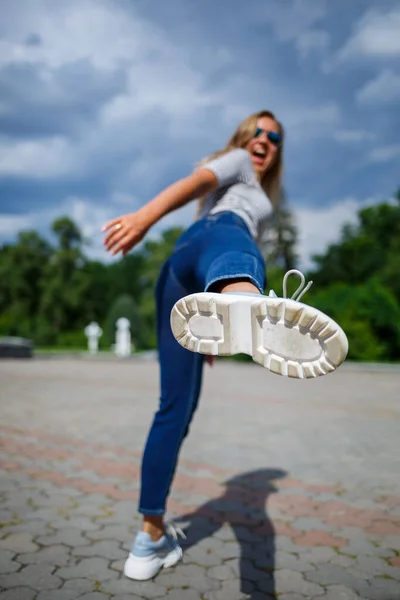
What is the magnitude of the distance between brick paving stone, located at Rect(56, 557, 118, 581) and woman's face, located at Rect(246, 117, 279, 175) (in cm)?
165

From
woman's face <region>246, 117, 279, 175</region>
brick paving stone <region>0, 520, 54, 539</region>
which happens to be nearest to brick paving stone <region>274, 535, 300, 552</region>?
brick paving stone <region>0, 520, 54, 539</region>

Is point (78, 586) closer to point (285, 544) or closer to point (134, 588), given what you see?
point (134, 588)

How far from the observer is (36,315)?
4412 cm

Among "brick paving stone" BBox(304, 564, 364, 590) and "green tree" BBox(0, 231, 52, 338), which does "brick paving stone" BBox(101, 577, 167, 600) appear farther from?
"green tree" BBox(0, 231, 52, 338)

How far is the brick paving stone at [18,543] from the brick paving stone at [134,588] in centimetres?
45

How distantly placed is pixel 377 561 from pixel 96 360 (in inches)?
626

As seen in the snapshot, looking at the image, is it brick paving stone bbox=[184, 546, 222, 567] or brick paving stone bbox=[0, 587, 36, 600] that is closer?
brick paving stone bbox=[0, 587, 36, 600]

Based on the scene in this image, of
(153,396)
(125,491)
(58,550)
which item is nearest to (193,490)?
(125,491)

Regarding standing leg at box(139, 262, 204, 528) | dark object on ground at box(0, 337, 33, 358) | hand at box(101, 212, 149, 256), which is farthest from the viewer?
dark object on ground at box(0, 337, 33, 358)

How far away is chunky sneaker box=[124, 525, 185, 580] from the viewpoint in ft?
6.41

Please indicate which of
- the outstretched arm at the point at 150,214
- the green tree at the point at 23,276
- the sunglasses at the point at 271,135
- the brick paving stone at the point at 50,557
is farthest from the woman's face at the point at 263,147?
the green tree at the point at 23,276

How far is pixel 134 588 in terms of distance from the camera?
1.89 meters

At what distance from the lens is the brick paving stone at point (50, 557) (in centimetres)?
208

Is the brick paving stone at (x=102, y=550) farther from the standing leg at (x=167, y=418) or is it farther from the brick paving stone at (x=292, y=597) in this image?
the brick paving stone at (x=292, y=597)
